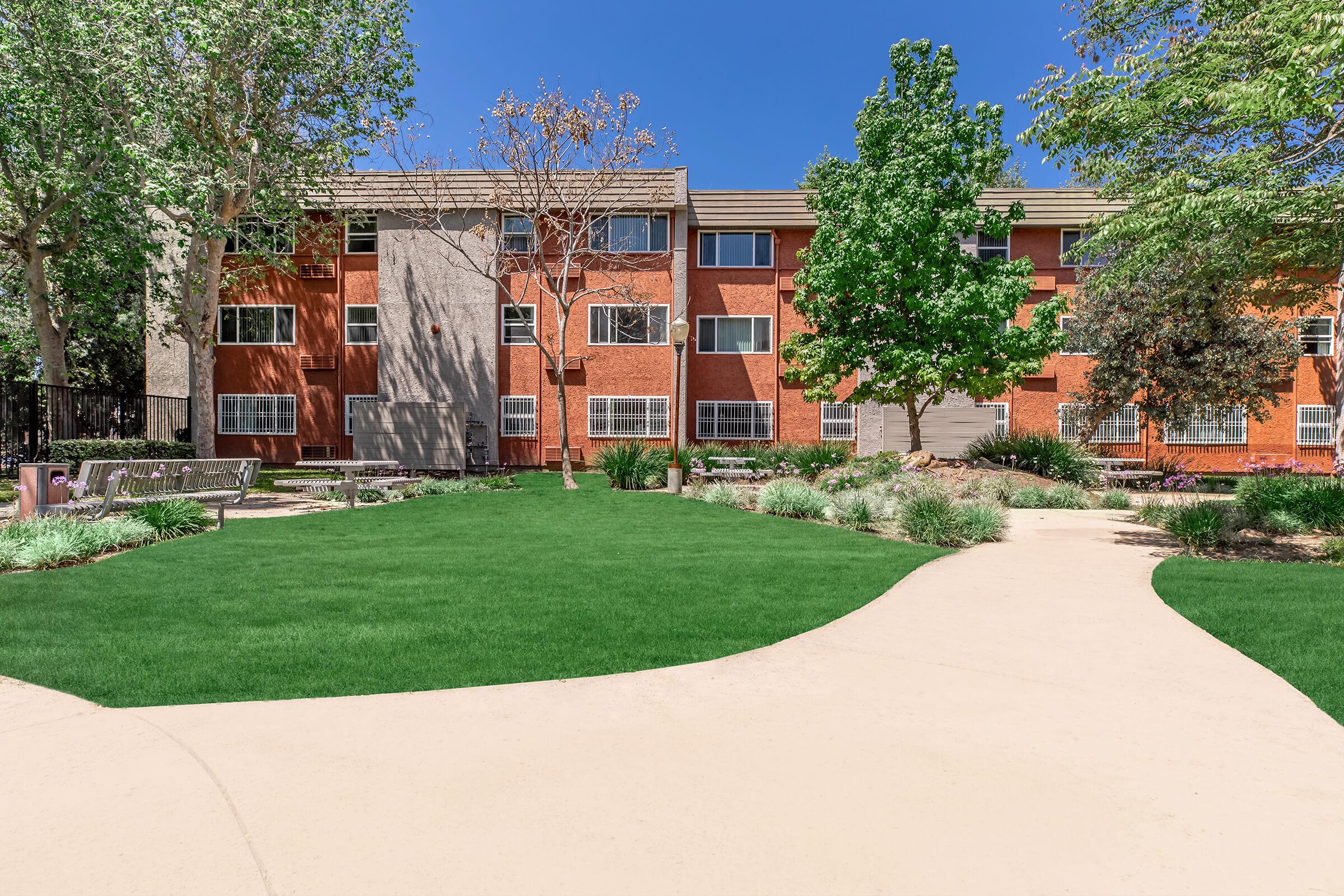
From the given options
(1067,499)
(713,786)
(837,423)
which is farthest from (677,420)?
(713,786)

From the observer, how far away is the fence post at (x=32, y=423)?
18266 mm

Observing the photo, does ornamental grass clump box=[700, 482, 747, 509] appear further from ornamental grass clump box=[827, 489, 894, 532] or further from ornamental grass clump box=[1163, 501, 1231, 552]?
ornamental grass clump box=[1163, 501, 1231, 552]

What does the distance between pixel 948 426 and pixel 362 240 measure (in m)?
22.4

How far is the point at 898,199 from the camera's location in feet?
63.6

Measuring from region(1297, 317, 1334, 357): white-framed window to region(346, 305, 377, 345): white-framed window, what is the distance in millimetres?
33076

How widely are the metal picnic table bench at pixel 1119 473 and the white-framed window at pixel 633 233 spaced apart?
15751mm

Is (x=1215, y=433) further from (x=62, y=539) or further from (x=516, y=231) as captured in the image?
(x=62, y=539)

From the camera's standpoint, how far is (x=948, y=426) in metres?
25.9

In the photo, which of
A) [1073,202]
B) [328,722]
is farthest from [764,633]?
[1073,202]

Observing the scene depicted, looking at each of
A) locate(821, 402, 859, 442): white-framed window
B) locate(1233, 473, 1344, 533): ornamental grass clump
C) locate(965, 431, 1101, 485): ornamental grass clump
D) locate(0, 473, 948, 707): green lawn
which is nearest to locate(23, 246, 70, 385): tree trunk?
locate(0, 473, 948, 707): green lawn

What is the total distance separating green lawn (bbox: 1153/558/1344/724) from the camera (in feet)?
15.2

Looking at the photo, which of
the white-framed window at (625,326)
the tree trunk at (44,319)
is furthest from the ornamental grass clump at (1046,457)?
the tree trunk at (44,319)

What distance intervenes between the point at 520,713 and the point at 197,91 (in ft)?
63.7

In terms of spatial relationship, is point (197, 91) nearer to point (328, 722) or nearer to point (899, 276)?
point (899, 276)
